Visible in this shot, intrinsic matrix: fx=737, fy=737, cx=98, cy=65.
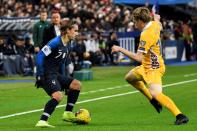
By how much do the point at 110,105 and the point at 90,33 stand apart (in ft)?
62.3

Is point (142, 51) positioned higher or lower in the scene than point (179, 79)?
higher

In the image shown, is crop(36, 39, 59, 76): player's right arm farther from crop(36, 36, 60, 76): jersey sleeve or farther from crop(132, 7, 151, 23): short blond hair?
crop(132, 7, 151, 23): short blond hair

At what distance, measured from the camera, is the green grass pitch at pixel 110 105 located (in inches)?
513

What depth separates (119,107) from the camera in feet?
54.0

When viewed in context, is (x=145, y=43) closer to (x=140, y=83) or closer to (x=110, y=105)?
(x=140, y=83)

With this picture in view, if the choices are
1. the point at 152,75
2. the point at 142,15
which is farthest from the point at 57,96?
the point at 142,15

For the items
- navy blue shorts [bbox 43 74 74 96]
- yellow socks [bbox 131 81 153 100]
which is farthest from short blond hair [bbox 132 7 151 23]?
navy blue shorts [bbox 43 74 74 96]

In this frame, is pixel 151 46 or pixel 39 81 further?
pixel 39 81

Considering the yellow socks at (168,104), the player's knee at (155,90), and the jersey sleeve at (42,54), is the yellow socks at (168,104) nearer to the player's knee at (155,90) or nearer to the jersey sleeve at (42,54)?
the player's knee at (155,90)

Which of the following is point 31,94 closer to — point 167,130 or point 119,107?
point 119,107

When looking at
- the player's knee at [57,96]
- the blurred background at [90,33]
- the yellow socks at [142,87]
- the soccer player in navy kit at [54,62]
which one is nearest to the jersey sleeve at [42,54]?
the soccer player in navy kit at [54,62]

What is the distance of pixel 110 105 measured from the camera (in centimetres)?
1697

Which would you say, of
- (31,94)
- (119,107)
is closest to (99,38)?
(31,94)

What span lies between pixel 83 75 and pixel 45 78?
39.9 ft
